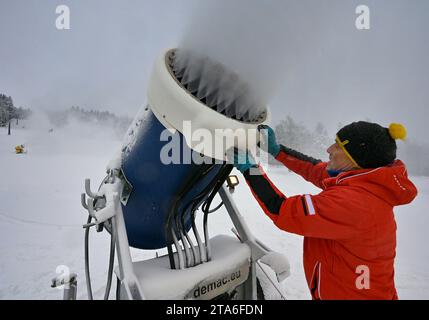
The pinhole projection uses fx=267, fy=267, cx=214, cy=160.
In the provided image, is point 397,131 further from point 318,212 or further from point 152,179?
point 152,179

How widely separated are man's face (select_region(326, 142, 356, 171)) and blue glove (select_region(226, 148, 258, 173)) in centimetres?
71

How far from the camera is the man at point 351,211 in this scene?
56.8 inches

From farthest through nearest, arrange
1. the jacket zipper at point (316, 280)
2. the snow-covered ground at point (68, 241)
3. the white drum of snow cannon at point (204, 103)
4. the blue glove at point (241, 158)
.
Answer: the snow-covered ground at point (68, 241) → the jacket zipper at point (316, 280) → the blue glove at point (241, 158) → the white drum of snow cannon at point (204, 103)

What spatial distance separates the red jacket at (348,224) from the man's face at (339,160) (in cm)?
14

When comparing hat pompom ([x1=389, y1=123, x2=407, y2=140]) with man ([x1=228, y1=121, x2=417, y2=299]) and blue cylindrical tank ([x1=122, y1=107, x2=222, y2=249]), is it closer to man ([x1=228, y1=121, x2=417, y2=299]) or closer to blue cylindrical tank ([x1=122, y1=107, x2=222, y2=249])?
man ([x1=228, y1=121, x2=417, y2=299])

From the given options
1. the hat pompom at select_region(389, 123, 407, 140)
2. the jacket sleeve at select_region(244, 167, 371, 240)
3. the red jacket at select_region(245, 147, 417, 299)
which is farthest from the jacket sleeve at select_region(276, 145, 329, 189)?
the jacket sleeve at select_region(244, 167, 371, 240)

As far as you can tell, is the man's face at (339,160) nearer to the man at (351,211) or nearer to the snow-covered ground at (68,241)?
the man at (351,211)

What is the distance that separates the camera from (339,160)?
1819 millimetres

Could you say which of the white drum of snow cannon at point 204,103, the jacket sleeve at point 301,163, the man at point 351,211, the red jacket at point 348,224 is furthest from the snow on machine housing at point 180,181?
the jacket sleeve at point 301,163

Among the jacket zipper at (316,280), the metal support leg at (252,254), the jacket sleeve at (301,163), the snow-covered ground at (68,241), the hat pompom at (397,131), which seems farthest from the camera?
the snow-covered ground at (68,241)

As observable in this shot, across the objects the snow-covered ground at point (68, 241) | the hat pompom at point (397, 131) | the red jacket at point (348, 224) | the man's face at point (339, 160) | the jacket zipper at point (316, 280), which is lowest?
the snow-covered ground at point (68, 241)

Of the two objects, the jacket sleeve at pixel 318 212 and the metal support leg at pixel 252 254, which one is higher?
the jacket sleeve at pixel 318 212
